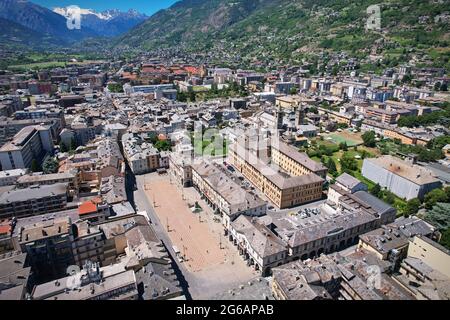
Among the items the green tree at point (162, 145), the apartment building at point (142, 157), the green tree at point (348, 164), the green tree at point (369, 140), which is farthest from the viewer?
the green tree at point (369, 140)

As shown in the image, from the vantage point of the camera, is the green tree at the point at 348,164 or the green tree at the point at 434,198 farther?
the green tree at the point at 348,164

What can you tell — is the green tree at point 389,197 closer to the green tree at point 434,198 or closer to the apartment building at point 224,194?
the green tree at point 434,198

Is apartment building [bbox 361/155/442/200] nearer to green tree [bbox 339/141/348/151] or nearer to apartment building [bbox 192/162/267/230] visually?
green tree [bbox 339/141/348/151]

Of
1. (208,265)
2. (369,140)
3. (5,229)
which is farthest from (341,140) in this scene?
(5,229)

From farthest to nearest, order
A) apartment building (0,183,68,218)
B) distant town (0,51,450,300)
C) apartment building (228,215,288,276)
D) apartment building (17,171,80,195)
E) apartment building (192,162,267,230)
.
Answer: apartment building (17,171,80,195)
apartment building (0,183,68,218)
apartment building (192,162,267,230)
apartment building (228,215,288,276)
distant town (0,51,450,300)

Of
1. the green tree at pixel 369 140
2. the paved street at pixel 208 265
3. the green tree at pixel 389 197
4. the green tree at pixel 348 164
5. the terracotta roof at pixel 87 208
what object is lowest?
the paved street at pixel 208 265

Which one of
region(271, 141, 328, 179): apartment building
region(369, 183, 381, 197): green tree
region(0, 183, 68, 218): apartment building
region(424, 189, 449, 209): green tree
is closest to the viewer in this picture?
region(0, 183, 68, 218): apartment building

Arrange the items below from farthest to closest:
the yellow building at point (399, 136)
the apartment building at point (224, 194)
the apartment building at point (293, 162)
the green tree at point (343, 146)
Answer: the yellow building at point (399, 136)
the green tree at point (343, 146)
the apartment building at point (293, 162)
the apartment building at point (224, 194)

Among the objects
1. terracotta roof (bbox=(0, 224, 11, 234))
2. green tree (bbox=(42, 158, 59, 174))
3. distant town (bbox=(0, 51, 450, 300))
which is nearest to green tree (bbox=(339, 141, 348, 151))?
distant town (bbox=(0, 51, 450, 300))

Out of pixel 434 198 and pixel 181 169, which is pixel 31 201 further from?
pixel 434 198

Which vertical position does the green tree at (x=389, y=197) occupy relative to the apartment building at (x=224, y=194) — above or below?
below

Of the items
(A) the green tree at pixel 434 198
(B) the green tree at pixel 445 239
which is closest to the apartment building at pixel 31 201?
(B) the green tree at pixel 445 239
